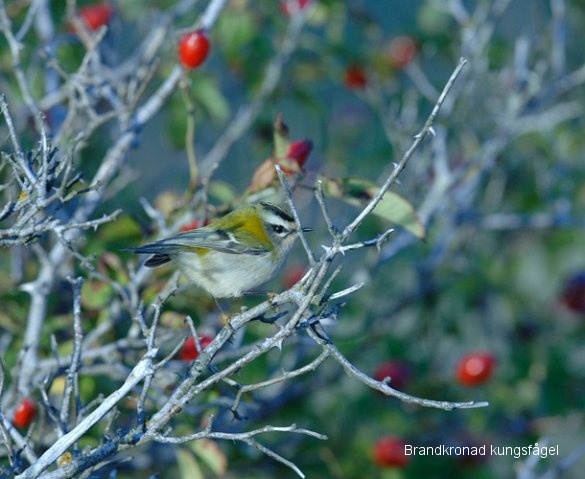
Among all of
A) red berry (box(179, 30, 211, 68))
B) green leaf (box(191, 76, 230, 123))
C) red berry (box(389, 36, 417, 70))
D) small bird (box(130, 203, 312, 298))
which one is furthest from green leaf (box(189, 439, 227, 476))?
red berry (box(389, 36, 417, 70))

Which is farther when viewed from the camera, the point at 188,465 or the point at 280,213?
the point at 280,213

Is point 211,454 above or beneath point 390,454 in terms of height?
above

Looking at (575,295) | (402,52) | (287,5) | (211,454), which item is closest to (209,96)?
(287,5)

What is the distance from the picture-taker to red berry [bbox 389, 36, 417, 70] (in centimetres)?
509

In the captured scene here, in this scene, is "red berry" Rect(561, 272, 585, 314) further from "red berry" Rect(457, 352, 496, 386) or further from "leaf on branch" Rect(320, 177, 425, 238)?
"leaf on branch" Rect(320, 177, 425, 238)

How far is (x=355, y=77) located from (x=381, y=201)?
2250 mm

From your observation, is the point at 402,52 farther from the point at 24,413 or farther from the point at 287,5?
the point at 24,413

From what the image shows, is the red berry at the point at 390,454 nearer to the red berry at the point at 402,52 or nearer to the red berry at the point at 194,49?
the red berry at the point at 194,49

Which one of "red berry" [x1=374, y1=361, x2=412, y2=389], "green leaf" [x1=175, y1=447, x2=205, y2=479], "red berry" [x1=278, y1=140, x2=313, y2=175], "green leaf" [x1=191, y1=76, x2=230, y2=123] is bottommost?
"red berry" [x1=374, y1=361, x2=412, y2=389]

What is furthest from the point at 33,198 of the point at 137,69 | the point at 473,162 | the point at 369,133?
the point at 369,133

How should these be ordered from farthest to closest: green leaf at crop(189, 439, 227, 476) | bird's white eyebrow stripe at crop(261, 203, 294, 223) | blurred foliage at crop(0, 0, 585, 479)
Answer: blurred foliage at crop(0, 0, 585, 479)
bird's white eyebrow stripe at crop(261, 203, 294, 223)
green leaf at crop(189, 439, 227, 476)

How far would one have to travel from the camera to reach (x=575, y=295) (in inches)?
192

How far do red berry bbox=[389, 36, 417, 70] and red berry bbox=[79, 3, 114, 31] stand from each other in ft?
5.53

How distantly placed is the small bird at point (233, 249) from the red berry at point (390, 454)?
3.87ft
